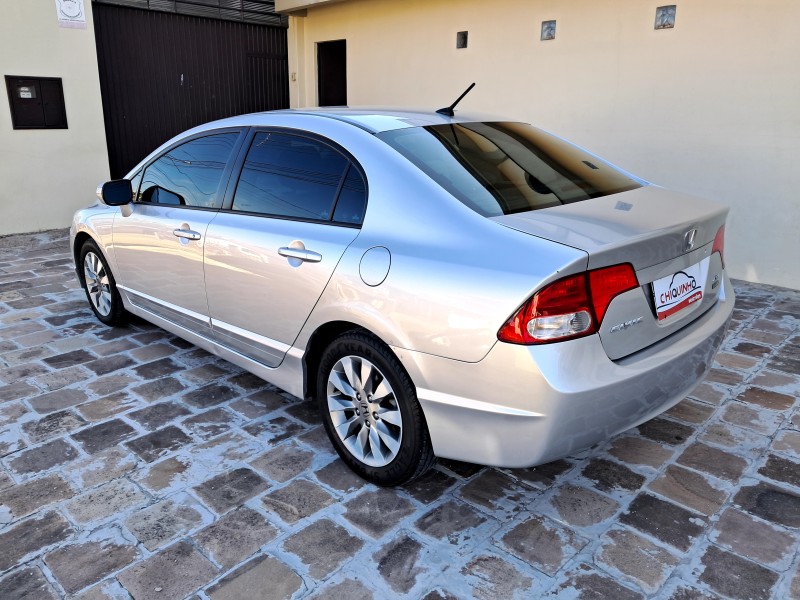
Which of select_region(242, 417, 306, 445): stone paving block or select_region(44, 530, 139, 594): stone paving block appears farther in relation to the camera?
select_region(242, 417, 306, 445): stone paving block

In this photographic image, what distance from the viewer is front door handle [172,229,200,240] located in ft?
11.3

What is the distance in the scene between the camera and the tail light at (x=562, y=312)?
6.82 feet

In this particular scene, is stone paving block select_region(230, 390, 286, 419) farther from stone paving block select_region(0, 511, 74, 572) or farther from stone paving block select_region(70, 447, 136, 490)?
stone paving block select_region(0, 511, 74, 572)

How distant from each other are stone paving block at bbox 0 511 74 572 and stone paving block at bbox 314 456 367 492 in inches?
40.9

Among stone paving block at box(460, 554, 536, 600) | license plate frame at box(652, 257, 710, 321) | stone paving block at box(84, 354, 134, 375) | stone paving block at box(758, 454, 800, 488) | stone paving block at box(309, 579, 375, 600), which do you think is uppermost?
license plate frame at box(652, 257, 710, 321)

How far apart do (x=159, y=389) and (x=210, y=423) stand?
593mm

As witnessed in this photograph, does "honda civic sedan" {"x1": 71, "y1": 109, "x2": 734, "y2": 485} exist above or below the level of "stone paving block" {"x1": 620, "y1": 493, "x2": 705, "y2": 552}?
above

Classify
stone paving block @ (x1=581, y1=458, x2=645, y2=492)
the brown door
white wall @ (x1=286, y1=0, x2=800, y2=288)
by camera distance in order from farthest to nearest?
1. the brown door
2. white wall @ (x1=286, y1=0, x2=800, y2=288)
3. stone paving block @ (x1=581, y1=458, x2=645, y2=492)

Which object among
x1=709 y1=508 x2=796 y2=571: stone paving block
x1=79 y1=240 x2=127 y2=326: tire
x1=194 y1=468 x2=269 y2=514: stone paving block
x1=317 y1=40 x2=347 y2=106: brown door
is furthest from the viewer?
x1=317 y1=40 x2=347 y2=106: brown door

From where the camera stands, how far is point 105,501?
2648 mm

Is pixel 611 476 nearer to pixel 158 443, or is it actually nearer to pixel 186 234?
pixel 158 443

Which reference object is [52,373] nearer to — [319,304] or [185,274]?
[185,274]

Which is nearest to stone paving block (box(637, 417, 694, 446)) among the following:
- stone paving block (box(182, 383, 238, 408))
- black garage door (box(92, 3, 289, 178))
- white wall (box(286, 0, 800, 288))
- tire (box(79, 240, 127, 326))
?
stone paving block (box(182, 383, 238, 408))

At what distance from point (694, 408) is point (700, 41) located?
3.88 metres
